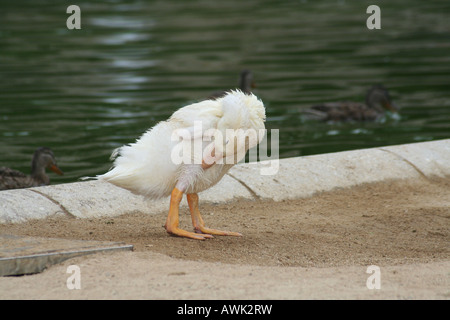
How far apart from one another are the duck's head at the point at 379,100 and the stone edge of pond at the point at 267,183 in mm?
5063

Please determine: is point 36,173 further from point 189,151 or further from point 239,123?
point 239,123

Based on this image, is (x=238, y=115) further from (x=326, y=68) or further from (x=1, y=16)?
(x=1, y=16)

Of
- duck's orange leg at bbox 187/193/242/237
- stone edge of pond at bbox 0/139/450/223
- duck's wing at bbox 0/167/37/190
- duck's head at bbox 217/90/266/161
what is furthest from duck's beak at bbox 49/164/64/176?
duck's head at bbox 217/90/266/161

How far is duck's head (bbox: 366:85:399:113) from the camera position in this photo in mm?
14219

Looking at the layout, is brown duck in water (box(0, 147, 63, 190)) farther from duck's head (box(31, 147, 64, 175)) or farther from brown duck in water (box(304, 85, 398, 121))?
brown duck in water (box(304, 85, 398, 121))

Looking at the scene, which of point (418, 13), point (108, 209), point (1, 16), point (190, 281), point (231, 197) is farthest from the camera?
point (1, 16)

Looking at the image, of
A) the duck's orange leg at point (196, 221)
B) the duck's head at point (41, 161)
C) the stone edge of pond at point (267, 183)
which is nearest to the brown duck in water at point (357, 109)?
the stone edge of pond at point (267, 183)

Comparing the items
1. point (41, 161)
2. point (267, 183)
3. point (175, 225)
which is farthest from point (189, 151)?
point (41, 161)

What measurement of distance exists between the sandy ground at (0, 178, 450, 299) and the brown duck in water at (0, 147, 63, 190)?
269 cm

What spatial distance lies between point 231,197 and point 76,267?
270cm

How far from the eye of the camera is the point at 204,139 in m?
5.93

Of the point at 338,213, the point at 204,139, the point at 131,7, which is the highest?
the point at 131,7

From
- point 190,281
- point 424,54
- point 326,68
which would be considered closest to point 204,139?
point 190,281

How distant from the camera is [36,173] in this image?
10281mm
